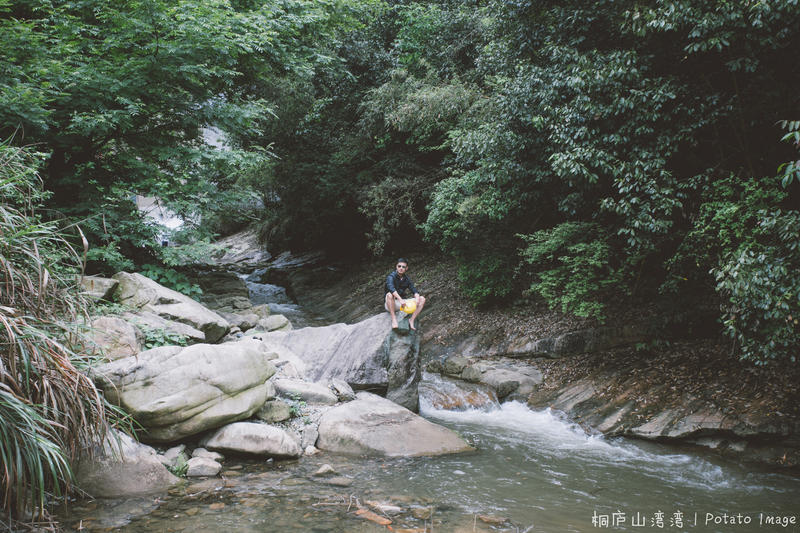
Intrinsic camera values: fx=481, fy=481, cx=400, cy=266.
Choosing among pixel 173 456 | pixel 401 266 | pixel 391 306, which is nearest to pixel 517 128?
pixel 401 266

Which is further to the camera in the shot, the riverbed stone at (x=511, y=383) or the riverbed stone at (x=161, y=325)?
the riverbed stone at (x=511, y=383)

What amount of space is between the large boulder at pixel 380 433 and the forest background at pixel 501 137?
121 inches

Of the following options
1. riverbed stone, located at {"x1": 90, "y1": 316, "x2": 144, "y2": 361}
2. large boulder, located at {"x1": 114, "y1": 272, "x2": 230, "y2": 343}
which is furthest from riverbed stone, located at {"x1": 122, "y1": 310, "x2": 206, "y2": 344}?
riverbed stone, located at {"x1": 90, "y1": 316, "x2": 144, "y2": 361}

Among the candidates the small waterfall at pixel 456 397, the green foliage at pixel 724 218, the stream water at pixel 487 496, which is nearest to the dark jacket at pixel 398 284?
the small waterfall at pixel 456 397

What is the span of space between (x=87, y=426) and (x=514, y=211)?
898 centimetres

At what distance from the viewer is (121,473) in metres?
4.14

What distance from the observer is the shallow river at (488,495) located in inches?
149

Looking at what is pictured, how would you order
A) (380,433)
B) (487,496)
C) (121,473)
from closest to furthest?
(121,473), (487,496), (380,433)

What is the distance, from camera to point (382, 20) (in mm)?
16422

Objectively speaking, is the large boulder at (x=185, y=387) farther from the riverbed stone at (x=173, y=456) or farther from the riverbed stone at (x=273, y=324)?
the riverbed stone at (x=273, y=324)

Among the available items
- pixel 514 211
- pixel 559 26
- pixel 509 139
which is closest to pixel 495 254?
pixel 514 211

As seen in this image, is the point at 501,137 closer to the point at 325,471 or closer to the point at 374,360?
the point at 374,360

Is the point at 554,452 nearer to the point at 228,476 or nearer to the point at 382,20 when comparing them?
the point at 228,476

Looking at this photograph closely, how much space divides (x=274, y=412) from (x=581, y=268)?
5.81 metres
